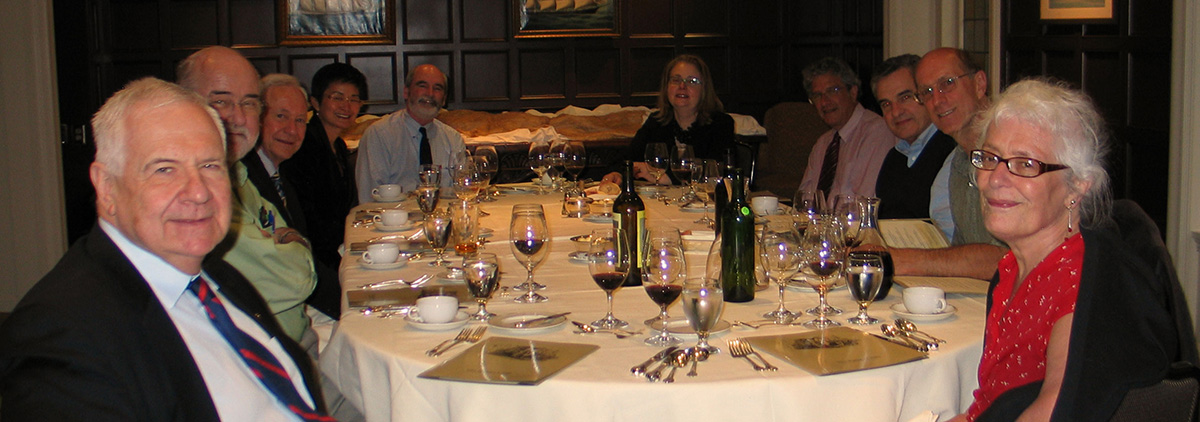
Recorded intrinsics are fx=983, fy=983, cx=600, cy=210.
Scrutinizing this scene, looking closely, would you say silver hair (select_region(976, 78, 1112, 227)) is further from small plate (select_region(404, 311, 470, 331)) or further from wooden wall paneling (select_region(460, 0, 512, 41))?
wooden wall paneling (select_region(460, 0, 512, 41))

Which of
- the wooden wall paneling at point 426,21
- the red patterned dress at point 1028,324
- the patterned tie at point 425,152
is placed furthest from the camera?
the wooden wall paneling at point 426,21

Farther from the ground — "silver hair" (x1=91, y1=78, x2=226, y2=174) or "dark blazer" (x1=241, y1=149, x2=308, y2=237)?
"silver hair" (x1=91, y1=78, x2=226, y2=174)

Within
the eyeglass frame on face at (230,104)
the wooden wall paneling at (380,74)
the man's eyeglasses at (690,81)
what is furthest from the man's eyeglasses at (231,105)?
the wooden wall paneling at (380,74)

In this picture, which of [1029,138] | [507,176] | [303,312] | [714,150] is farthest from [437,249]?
[507,176]

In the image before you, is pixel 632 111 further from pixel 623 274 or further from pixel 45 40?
pixel 623 274

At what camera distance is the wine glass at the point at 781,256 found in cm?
196

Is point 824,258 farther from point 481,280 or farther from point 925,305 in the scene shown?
point 481,280

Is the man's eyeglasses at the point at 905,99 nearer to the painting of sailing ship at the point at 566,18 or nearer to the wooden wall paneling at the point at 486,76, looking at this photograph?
the painting of sailing ship at the point at 566,18

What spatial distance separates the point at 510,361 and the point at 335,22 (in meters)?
6.43

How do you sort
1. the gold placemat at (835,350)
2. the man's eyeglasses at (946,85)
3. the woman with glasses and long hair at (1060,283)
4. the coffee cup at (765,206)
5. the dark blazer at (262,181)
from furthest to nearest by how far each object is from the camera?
1. the coffee cup at (765,206)
2. the man's eyeglasses at (946,85)
3. the dark blazer at (262,181)
4. the gold placemat at (835,350)
5. the woman with glasses and long hair at (1060,283)

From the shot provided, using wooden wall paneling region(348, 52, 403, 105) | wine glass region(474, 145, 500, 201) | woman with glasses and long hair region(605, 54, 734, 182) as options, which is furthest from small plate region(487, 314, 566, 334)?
wooden wall paneling region(348, 52, 403, 105)

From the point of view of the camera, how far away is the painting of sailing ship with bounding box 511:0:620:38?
306 inches

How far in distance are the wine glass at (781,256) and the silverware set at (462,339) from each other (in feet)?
1.89

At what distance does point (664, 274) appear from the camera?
1813mm
